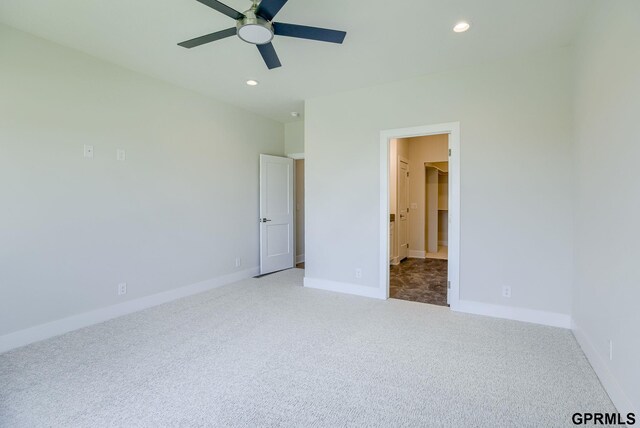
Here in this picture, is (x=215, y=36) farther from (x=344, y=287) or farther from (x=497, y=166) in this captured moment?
(x=344, y=287)

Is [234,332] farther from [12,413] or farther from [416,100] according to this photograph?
[416,100]

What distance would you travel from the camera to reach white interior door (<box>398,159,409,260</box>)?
20.7 feet

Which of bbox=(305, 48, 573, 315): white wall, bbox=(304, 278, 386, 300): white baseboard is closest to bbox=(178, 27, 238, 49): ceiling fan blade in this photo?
bbox=(305, 48, 573, 315): white wall

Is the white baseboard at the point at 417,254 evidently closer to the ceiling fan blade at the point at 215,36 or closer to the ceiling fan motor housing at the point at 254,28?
the ceiling fan motor housing at the point at 254,28

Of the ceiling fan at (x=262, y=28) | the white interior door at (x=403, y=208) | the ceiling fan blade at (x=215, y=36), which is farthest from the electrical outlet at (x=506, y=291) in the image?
the ceiling fan blade at (x=215, y=36)

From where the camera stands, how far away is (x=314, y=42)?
2.83 m

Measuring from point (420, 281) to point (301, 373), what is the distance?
309cm

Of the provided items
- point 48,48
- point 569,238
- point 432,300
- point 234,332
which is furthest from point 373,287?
point 48,48

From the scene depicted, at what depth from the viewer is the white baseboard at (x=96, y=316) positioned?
105 inches

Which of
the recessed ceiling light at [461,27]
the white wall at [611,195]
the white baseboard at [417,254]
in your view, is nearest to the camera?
the white wall at [611,195]

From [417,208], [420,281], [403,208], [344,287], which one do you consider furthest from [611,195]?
[417,208]

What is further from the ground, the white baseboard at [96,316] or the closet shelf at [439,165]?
the closet shelf at [439,165]

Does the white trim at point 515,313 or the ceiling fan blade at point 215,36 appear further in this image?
the white trim at point 515,313

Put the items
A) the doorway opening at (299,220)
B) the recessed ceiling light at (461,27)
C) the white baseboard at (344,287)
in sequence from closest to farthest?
the recessed ceiling light at (461,27) < the white baseboard at (344,287) < the doorway opening at (299,220)
